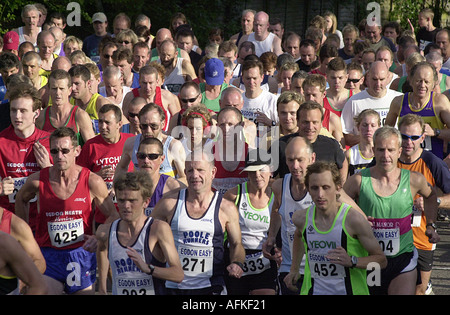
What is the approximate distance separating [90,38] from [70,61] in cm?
287

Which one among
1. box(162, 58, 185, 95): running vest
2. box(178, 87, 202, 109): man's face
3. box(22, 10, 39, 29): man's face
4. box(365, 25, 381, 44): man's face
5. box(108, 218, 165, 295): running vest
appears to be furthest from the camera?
box(22, 10, 39, 29): man's face

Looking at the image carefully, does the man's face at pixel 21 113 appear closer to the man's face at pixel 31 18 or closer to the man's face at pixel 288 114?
the man's face at pixel 288 114

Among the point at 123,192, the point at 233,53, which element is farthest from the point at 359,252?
the point at 233,53

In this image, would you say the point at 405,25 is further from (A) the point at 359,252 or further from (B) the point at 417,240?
(A) the point at 359,252

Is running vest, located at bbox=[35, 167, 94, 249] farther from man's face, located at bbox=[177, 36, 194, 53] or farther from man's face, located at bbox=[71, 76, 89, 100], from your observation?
man's face, located at bbox=[177, 36, 194, 53]

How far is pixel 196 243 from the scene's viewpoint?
21.6 ft

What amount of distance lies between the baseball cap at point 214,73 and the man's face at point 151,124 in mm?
2050

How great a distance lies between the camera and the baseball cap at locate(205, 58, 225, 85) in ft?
32.7

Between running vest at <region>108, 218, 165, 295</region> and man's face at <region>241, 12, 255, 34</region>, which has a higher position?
man's face at <region>241, 12, 255, 34</region>

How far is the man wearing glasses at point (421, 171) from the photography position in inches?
284

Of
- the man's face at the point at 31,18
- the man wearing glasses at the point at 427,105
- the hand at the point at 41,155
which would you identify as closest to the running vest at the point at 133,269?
the hand at the point at 41,155

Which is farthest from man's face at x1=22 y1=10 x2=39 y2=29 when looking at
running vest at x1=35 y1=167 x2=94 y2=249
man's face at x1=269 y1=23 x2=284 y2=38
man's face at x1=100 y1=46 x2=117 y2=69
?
running vest at x1=35 y1=167 x2=94 y2=249

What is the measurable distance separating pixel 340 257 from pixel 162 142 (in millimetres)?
2790

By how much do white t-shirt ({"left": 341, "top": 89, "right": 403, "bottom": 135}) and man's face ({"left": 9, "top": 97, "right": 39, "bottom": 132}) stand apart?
362cm
